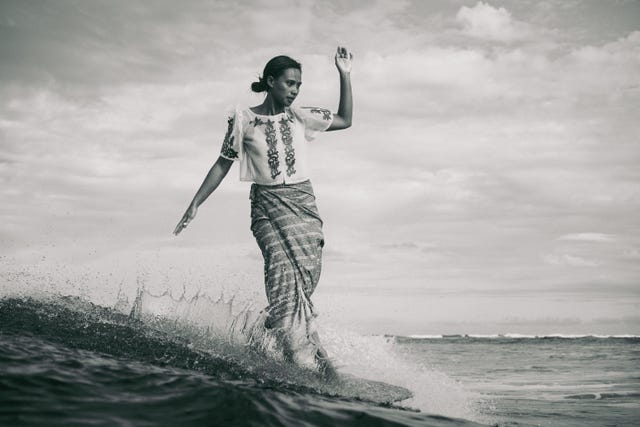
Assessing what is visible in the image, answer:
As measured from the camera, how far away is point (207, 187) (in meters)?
4.96

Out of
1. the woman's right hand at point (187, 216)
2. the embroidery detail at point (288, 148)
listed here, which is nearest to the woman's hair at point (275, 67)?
the embroidery detail at point (288, 148)

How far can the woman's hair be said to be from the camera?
4762mm

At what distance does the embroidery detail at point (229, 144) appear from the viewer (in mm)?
4898

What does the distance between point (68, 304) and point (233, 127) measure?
3.43 m

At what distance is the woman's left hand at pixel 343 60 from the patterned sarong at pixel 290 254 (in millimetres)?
1176

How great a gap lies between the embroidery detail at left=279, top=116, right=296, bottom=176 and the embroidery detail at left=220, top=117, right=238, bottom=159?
0.43 metres

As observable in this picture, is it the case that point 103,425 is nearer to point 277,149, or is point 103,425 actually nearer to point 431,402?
point 277,149

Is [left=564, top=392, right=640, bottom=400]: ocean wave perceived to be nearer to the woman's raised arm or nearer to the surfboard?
the surfboard

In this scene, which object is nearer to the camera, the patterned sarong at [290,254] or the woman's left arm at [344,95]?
the patterned sarong at [290,254]

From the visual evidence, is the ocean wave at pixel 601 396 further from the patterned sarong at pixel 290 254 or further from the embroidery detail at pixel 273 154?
the embroidery detail at pixel 273 154

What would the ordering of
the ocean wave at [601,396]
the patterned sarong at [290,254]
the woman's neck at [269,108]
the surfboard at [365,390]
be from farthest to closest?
1. the ocean wave at [601,396]
2. the woman's neck at [269,108]
3. the patterned sarong at [290,254]
4. the surfboard at [365,390]

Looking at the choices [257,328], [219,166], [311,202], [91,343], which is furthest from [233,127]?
[91,343]

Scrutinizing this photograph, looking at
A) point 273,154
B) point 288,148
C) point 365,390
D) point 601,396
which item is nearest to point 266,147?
point 273,154

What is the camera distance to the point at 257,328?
15.8 ft
